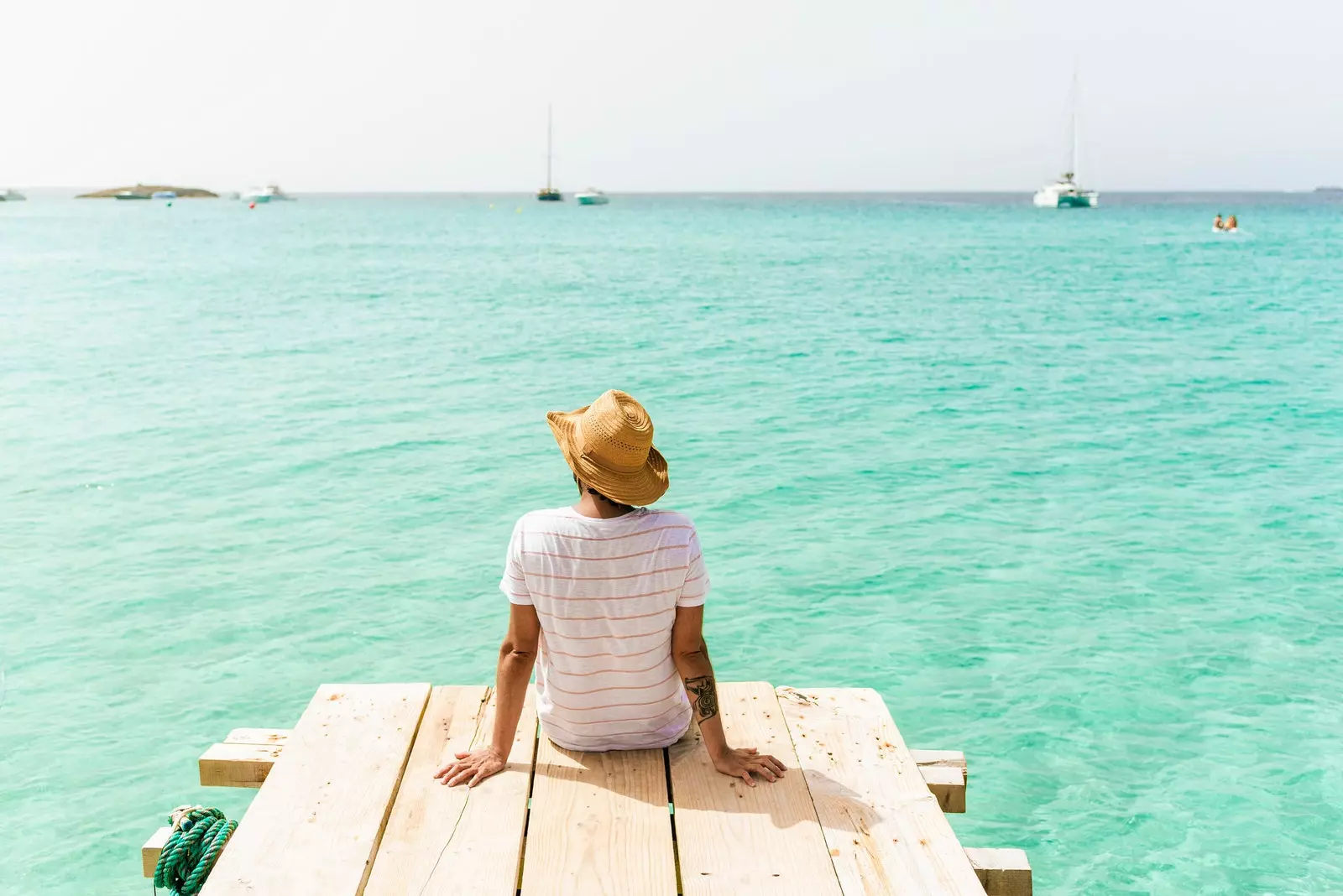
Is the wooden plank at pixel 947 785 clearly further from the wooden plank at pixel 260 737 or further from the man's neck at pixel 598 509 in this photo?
the wooden plank at pixel 260 737

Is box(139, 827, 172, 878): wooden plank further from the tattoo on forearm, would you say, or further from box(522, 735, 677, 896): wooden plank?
the tattoo on forearm

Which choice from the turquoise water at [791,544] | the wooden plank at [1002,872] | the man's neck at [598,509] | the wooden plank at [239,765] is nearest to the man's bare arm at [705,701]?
the man's neck at [598,509]

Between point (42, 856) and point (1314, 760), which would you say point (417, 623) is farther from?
point (1314, 760)

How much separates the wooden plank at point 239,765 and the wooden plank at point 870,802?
1.81 m

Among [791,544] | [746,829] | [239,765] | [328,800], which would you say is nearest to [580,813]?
[746,829]

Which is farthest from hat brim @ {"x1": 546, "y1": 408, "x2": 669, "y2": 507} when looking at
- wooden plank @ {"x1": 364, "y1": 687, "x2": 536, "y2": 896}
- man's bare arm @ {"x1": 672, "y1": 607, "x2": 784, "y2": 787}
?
wooden plank @ {"x1": 364, "y1": 687, "x2": 536, "y2": 896}

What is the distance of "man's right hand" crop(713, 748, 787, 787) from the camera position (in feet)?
10.7

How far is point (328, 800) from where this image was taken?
10.3 feet

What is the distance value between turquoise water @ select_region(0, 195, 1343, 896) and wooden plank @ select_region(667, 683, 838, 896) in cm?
240

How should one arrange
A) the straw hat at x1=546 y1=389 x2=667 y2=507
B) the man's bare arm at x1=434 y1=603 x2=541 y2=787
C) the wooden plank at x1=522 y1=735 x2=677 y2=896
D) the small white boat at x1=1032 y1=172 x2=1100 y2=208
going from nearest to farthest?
1. the wooden plank at x1=522 y1=735 x2=677 y2=896
2. the straw hat at x1=546 y1=389 x2=667 y2=507
3. the man's bare arm at x1=434 y1=603 x2=541 y2=787
4. the small white boat at x1=1032 y1=172 x2=1100 y2=208

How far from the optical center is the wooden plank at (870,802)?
281 cm

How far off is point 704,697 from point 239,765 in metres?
1.65

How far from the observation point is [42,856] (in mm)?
4996

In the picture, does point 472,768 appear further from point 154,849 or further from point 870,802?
point 870,802
